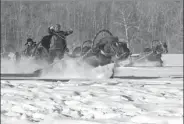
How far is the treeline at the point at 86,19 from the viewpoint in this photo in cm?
2192

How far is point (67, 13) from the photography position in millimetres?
26000

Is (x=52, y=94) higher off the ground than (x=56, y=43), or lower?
lower

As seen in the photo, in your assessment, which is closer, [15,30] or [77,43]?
[15,30]

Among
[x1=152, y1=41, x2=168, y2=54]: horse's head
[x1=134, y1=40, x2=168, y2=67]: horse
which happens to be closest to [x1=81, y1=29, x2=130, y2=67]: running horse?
[x1=134, y1=40, x2=168, y2=67]: horse

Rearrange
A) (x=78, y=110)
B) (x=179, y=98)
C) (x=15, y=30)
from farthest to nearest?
(x=15, y=30) < (x=179, y=98) < (x=78, y=110)

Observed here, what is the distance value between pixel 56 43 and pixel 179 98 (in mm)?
8385

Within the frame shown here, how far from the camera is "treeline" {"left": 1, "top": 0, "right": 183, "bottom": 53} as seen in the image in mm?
21922

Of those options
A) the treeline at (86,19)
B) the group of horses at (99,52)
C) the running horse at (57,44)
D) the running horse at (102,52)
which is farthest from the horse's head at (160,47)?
the running horse at (57,44)

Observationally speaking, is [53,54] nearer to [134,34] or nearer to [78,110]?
[78,110]

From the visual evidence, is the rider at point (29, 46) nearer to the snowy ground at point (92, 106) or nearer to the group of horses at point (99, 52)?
the group of horses at point (99, 52)

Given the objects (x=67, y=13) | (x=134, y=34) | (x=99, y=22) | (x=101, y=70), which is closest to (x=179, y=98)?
(x=101, y=70)

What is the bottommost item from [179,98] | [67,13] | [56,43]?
[179,98]

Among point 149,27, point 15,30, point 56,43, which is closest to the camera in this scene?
point 56,43

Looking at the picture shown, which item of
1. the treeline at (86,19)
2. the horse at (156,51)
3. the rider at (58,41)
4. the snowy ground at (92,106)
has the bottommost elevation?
the snowy ground at (92,106)
